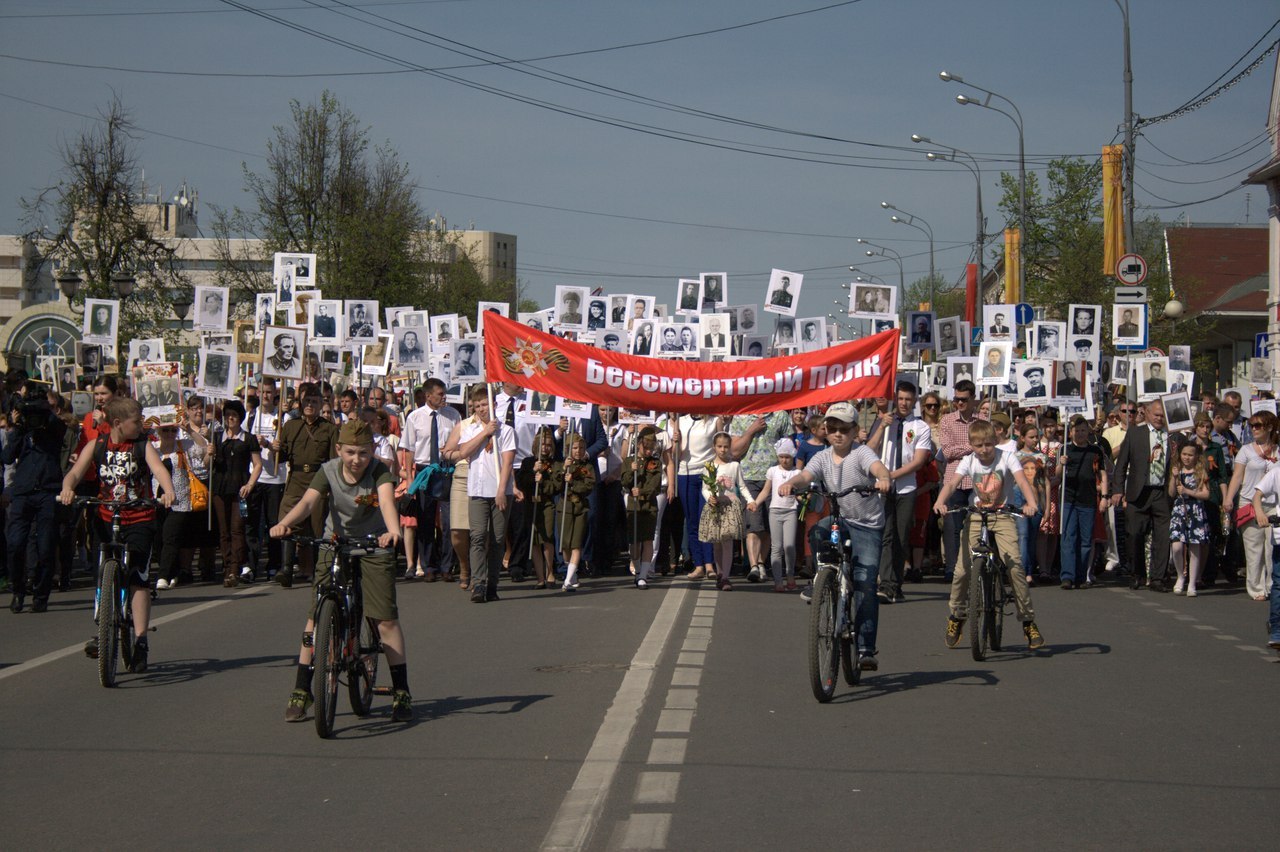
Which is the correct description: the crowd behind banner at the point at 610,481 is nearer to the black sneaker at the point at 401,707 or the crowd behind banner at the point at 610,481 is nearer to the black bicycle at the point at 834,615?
the black bicycle at the point at 834,615

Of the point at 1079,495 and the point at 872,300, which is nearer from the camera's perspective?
the point at 1079,495

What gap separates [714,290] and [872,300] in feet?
10.6

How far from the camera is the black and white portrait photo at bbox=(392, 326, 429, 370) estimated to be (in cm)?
2412

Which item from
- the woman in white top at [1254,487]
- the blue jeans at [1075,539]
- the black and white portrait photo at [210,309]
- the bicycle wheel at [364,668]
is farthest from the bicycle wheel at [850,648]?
the black and white portrait photo at [210,309]

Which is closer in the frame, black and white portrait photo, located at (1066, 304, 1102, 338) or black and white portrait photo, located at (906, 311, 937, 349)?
black and white portrait photo, located at (1066, 304, 1102, 338)

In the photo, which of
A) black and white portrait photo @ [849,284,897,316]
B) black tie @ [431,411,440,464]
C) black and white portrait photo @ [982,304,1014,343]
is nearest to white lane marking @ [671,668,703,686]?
black tie @ [431,411,440,464]

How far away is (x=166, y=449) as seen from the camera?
17125 mm

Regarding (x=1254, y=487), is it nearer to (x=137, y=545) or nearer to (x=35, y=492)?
(x=137, y=545)

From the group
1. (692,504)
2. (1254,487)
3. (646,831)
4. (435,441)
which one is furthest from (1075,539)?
(646,831)

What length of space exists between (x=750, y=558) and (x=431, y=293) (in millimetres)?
46771

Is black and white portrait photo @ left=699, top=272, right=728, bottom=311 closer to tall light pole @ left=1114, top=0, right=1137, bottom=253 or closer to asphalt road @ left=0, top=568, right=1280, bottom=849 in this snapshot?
tall light pole @ left=1114, top=0, right=1137, bottom=253

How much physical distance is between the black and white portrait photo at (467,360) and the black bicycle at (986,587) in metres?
10.2

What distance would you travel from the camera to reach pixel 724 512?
16875 mm

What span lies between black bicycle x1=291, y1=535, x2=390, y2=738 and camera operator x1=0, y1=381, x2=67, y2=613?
6.79 metres
